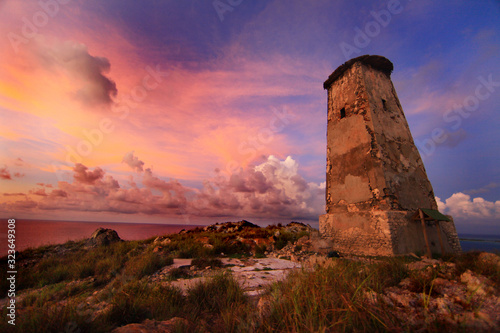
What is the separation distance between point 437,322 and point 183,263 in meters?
7.01

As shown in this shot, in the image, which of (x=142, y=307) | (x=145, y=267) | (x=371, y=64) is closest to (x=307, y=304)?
(x=142, y=307)

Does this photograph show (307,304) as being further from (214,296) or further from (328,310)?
(214,296)

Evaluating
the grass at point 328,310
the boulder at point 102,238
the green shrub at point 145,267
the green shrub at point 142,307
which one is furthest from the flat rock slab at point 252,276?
the boulder at point 102,238

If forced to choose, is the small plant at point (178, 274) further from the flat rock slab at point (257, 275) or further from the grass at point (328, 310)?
the grass at point (328, 310)

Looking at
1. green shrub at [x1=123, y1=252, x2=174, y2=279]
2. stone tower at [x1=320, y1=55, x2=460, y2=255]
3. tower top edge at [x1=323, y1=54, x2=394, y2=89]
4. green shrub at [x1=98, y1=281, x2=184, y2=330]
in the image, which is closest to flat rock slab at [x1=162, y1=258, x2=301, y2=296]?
green shrub at [x1=123, y1=252, x2=174, y2=279]

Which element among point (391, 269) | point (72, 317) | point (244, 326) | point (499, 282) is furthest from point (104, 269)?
point (499, 282)

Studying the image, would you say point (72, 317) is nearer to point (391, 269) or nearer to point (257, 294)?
point (257, 294)

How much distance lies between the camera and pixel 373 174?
7.41m

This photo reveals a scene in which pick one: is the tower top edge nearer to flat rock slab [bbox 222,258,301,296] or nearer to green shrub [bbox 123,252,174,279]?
flat rock slab [bbox 222,258,301,296]

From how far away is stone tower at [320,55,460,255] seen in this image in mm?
6945

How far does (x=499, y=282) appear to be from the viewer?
2.69 meters

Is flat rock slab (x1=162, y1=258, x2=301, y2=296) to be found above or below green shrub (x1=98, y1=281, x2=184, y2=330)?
below

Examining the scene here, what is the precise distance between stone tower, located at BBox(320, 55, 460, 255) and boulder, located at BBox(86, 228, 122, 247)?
12.3 m

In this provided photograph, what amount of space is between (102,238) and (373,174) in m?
14.8
